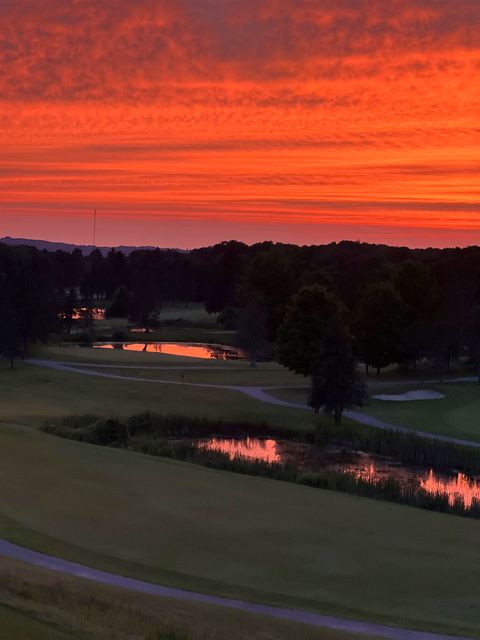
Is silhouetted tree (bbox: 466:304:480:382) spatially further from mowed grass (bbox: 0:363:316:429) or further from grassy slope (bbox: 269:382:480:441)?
mowed grass (bbox: 0:363:316:429)

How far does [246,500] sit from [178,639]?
12494 mm

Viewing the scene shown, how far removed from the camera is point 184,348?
3644 inches

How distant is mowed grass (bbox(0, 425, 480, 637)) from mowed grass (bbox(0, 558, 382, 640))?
142 cm

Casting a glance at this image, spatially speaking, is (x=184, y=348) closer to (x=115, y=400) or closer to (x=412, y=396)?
(x=115, y=400)

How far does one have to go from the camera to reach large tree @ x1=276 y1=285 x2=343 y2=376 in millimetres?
55312

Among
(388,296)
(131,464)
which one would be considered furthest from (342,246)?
(131,464)

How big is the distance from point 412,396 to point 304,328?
27.8 feet

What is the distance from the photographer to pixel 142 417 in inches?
1790

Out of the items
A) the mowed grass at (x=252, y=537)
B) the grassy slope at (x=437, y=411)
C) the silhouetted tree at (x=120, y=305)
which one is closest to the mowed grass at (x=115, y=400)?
the grassy slope at (x=437, y=411)

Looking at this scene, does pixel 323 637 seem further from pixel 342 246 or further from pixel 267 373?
pixel 342 246

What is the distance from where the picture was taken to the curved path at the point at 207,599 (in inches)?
607

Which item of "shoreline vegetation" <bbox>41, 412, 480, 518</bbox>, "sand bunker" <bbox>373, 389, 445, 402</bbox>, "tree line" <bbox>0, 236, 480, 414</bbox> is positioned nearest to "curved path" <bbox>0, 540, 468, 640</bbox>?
"shoreline vegetation" <bbox>41, 412, 480, 518</bbox>

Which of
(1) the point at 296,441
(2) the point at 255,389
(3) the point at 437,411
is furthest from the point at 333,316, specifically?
(2) the point at 255,389

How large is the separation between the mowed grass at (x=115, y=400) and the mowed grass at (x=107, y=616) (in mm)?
26861
